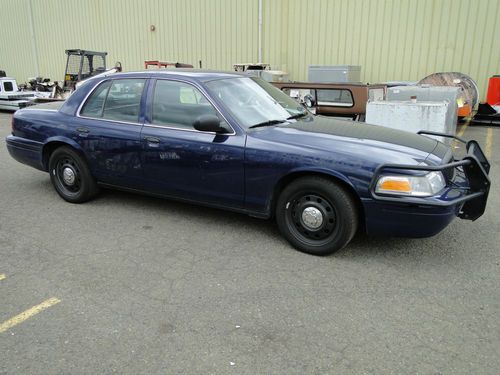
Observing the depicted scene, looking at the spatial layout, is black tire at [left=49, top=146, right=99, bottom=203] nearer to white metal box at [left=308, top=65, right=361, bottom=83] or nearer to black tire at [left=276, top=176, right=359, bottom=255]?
black tire at [left=276, top=176, right=359, bottom=255]

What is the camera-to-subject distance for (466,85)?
11242 mm

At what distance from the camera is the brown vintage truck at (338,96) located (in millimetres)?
7973

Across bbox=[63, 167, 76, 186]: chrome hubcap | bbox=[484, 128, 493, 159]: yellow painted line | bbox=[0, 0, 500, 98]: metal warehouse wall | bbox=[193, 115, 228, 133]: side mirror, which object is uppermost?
bbox=[0, 0, 500, 98]: metal warehouse wall

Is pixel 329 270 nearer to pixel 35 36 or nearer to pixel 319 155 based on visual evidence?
pixel 319 155

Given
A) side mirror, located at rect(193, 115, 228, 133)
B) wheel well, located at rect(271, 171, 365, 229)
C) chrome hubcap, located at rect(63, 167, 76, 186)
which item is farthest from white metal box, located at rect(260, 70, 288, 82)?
wheel well, located at rect(271, 171, 365, 229)

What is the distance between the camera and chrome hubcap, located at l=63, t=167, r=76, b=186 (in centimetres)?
511

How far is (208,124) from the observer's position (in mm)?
3896

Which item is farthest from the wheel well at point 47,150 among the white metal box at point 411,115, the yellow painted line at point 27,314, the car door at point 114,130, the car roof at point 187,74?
the white metal box at point 411,115

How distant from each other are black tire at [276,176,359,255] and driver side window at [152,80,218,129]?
111 centimetres

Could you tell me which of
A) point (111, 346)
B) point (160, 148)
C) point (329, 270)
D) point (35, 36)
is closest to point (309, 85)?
point (160, 148)

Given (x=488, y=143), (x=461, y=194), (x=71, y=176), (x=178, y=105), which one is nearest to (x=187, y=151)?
(x=178, y=105)

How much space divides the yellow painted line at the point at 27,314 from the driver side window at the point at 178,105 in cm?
198

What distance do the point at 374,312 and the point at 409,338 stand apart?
328mm

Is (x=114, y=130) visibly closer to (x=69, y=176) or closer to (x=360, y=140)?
(x=69, y=176)
